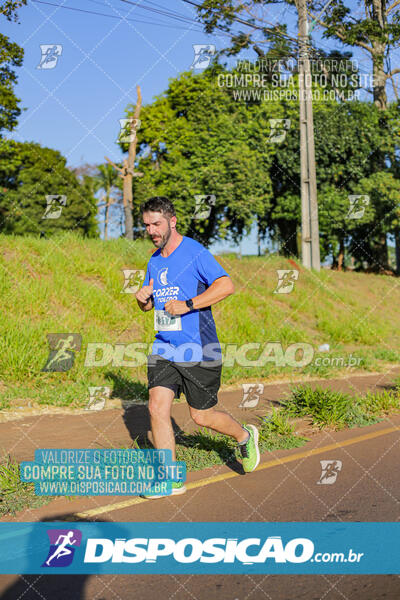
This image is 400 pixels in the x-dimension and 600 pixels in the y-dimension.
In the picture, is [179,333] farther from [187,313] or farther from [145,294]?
[145,294]

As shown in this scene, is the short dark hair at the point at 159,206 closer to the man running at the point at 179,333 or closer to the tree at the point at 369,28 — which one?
the man running at the point at 179,333

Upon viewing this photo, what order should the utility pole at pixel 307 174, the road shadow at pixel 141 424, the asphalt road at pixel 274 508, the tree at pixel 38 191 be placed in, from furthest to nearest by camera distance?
the tree at pixel 38 191
the utility pole at pixel 307 174
the road shadow at pixel 141 424
the asphalt road at pixel 274 508

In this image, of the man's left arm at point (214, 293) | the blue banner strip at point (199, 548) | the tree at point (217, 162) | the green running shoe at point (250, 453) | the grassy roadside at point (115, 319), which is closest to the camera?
the blue banner strip at point (199, 548)

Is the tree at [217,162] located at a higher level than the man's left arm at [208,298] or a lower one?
higher

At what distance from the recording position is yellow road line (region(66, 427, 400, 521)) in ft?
14.8

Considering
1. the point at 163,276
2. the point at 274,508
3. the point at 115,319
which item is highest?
the point at 163,276

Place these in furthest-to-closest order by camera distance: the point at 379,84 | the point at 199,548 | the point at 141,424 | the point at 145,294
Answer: the point at 379,84 < the point at 141,424 < the point at 145,294 < the point at 199,548

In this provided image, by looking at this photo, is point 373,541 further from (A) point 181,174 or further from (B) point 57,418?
(A) point 181,174

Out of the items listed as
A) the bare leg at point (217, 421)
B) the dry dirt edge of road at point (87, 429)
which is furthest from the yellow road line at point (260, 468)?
the bare leg at point (217, 421)

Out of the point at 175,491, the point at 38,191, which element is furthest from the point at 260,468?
the point at 38,191

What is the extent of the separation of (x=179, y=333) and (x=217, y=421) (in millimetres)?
791

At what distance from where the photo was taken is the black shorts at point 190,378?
493 cm

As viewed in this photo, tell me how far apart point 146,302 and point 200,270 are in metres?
0.54

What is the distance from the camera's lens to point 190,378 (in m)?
4.92
